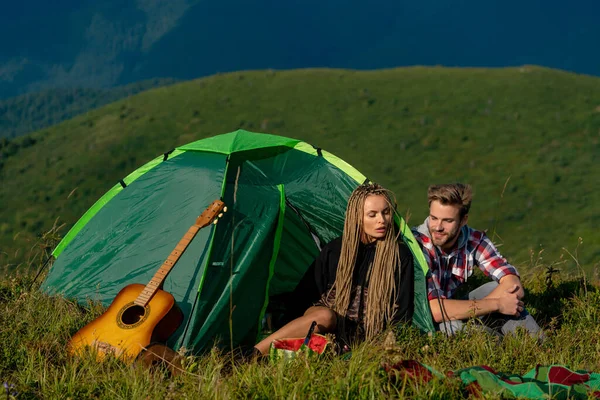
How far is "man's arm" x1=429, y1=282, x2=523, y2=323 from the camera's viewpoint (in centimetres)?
529

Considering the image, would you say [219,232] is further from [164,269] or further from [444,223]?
[444,223]

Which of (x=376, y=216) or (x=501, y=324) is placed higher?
(x=376, y=216)

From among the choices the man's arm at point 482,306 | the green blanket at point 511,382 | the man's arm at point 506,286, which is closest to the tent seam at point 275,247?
the man's arm at point 482,306

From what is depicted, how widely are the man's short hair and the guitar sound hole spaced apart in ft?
8.11

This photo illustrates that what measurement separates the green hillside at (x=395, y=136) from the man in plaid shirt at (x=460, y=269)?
24701 millimetres

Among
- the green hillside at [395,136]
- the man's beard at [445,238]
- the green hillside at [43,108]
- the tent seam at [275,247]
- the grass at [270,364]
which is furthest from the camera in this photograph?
the green hillside at [43,108]

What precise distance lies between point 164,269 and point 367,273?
1.64 meters

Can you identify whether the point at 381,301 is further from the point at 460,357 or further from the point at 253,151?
the point at 253,151

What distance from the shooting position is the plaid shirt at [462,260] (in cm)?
557

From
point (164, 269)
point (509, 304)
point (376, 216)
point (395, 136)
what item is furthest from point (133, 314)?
point (395, 136)

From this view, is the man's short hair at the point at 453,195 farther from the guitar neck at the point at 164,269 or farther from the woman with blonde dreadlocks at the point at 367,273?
the guitar neck at the point at 164,269

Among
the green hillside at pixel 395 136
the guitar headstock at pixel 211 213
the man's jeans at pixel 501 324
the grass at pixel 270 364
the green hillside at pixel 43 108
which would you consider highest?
the green hillside at pixel 43 108

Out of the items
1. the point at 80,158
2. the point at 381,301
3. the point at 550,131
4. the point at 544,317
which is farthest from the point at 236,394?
the point at 80,158

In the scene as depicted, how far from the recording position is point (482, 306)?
5.32 meters
